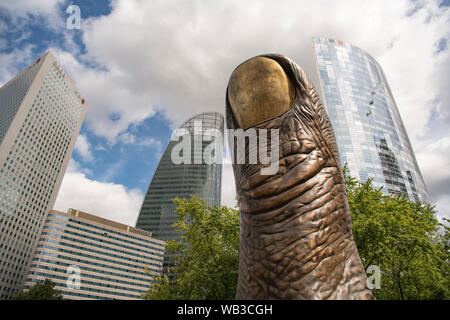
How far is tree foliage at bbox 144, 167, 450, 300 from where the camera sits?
7938 mm

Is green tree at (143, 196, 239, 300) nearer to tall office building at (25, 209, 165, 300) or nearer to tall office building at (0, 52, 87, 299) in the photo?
tall office building at (25, 209, 165, 300)

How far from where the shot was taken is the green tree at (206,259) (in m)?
8.52

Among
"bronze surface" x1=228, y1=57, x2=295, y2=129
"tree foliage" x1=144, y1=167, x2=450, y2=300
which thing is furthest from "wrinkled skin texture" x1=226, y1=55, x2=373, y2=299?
"tree foliage" x1=144, y1=167, x2=450, y2=300

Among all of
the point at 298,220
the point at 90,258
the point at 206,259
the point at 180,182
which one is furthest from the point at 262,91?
the point at 180,182

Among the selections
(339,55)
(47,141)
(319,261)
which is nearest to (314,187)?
(319,261)

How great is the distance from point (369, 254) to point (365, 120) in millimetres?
48946

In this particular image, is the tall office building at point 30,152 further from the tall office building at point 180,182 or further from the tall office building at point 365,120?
the tall office building at point 365,120

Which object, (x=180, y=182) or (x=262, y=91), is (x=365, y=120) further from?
(x=180, y=182)

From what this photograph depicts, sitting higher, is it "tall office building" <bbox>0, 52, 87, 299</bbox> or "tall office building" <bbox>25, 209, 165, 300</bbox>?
"tall office building" <bbox>0, 52, 87, 299</bbox>

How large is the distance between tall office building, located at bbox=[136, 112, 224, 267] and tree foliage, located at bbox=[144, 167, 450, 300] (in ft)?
308

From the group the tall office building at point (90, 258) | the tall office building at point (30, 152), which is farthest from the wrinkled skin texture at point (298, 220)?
the tall office building at point (30, 152)

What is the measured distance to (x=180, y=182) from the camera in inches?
4341

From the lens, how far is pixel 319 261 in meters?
2.34
